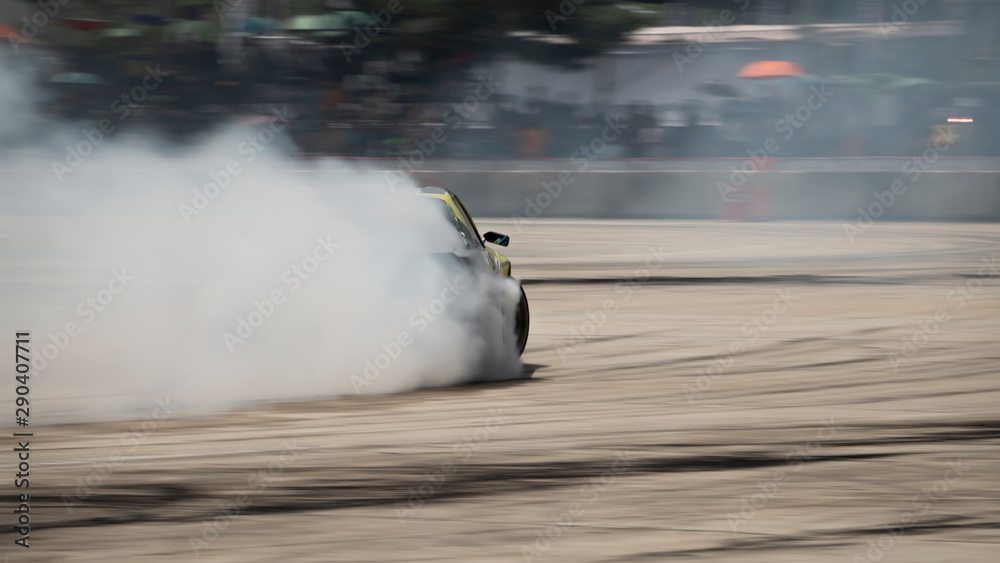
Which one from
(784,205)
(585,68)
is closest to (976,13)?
(585,68)

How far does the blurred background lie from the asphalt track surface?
71.0 ft

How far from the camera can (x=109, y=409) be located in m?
6.75

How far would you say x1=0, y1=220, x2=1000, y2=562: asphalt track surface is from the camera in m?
4.44

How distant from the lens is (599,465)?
551cm

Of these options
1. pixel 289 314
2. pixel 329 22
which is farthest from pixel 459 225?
pixel 329 22

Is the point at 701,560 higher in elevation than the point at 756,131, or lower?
higher

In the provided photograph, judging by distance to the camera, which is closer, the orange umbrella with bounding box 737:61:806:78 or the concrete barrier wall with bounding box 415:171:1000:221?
the concrete barrier wall with bounding box 415:171:1000:221

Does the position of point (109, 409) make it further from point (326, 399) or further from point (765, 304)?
point (765, 304)

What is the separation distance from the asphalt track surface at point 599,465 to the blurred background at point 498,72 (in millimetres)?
21653

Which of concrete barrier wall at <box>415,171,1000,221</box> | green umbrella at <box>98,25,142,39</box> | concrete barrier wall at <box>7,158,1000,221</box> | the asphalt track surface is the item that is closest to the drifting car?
the asphalt track surface

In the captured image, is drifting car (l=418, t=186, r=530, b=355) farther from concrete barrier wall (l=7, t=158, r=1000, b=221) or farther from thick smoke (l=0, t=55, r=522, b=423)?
concrete barrier wall (l=7, t=158, r=1000, b=221)

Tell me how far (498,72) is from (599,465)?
30.1 m

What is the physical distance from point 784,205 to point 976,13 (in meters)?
13.7

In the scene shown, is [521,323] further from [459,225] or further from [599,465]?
[599,465]
